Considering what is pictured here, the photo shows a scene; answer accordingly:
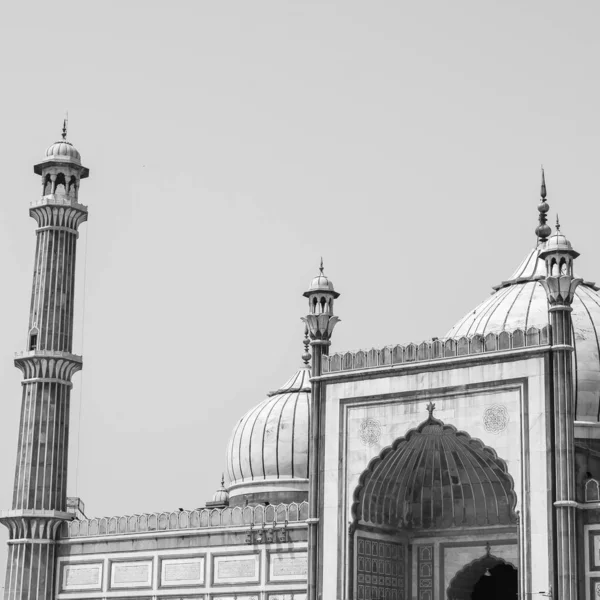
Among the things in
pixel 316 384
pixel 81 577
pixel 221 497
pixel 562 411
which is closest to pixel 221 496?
pixel 221 497

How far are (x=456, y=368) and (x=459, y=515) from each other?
117 inches

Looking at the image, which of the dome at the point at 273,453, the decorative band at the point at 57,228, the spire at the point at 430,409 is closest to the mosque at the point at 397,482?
the spire at the point at 430,409

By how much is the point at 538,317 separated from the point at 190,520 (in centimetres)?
737

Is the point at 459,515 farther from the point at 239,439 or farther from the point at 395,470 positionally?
the point at 239,439

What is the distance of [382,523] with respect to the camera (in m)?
22.7

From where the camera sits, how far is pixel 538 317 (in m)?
23.7

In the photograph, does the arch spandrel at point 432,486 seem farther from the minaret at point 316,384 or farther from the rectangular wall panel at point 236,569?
the rectangular wall panel at point 236,569

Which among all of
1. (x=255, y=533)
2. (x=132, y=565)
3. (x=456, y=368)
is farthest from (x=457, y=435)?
(x=132, y=565)

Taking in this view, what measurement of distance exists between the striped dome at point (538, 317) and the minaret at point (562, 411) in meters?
1.17

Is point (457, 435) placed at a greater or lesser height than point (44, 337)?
lesser

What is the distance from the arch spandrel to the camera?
22.0 metres

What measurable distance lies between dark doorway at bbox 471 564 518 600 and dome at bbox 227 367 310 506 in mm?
5453

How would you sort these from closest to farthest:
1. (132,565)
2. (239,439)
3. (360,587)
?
1. (360,587)
2. (132,565)
3. (239,439)

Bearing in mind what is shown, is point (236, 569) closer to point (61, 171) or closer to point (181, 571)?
point (181, 571)
